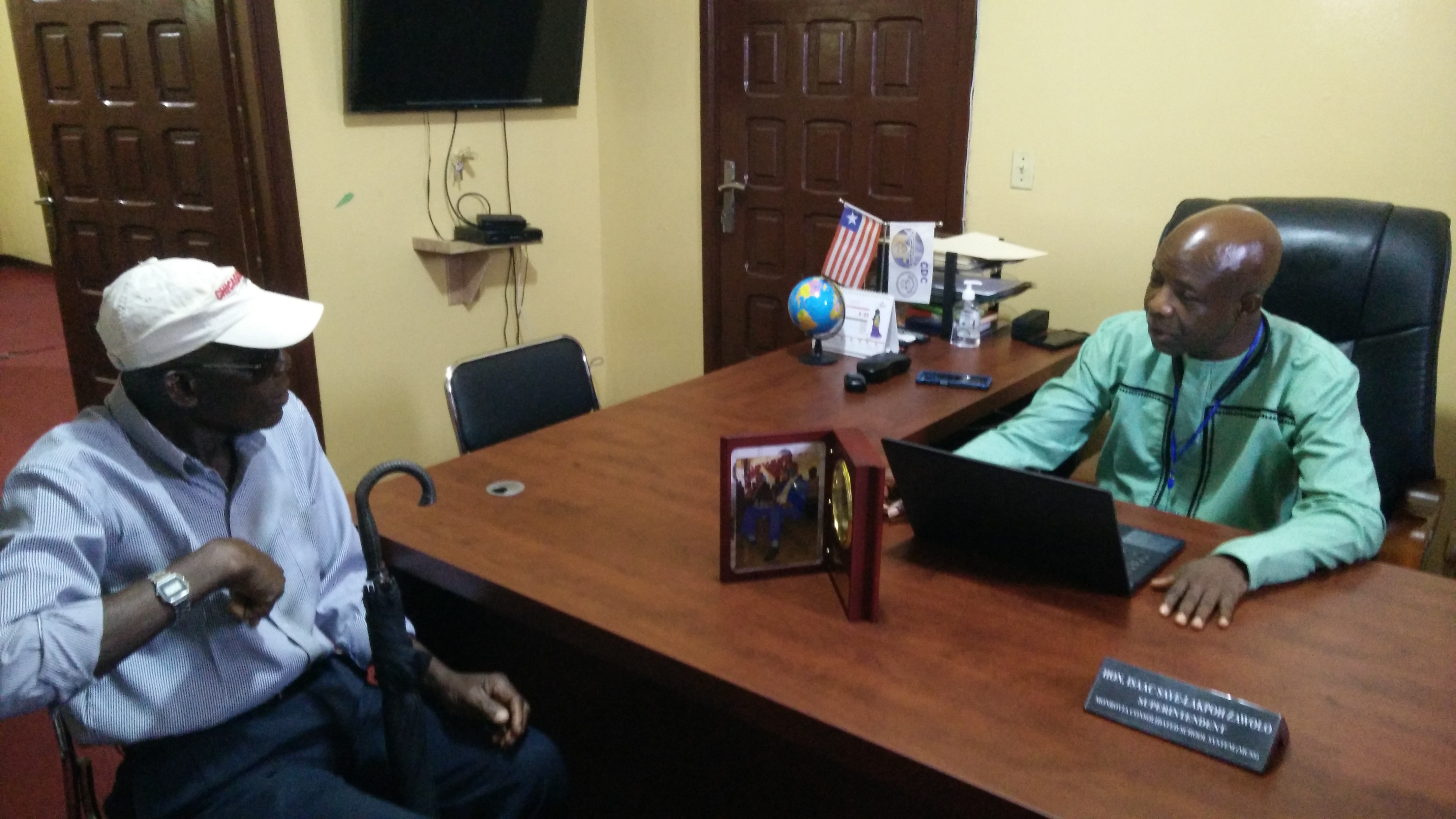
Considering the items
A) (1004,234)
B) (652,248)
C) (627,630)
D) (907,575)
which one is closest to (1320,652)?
(907,575)

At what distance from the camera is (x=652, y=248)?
4.13 m

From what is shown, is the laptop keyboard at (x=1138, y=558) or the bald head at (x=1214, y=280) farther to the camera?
the bald head at (x=1214, y=280)

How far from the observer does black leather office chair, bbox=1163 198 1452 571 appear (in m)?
1.96

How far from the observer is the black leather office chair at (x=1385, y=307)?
1965mm

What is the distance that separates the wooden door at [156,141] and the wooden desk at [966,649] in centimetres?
173

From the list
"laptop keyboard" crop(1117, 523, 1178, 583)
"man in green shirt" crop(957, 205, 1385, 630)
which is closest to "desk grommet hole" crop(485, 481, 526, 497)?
"man in green shirt" crop(957, 205, 1385, 630)

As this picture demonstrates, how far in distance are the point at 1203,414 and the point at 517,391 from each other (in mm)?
1386

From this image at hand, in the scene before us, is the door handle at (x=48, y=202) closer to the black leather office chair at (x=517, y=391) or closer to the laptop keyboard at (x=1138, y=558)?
the black leather office chair at (x=517, y=391)

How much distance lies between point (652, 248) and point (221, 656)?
3003 mm

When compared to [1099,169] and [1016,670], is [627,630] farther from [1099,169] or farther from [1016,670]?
[1099,169]

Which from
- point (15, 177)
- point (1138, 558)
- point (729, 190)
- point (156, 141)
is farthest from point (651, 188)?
point (15, 177)

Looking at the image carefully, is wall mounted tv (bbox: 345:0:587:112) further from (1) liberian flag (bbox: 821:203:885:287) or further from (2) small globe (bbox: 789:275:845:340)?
(2) small globe (bbox: 789:275:845:340)

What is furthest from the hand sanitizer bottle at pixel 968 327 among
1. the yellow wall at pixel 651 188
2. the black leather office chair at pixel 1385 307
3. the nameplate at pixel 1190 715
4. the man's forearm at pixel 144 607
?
the man's forearm at pixel 144 607

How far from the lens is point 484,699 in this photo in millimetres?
1466
